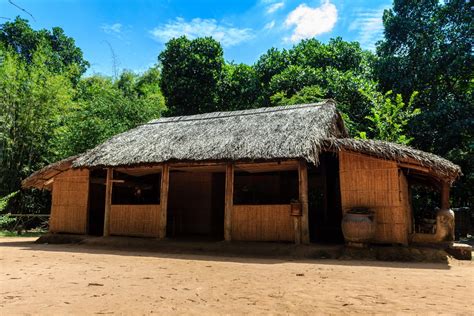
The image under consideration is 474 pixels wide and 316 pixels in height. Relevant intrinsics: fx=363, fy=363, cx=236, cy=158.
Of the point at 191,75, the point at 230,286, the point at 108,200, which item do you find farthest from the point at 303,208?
the point at 191,75

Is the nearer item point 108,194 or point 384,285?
point 384,285

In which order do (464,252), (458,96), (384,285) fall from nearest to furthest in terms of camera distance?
(384,285), (464,252), (458,96)

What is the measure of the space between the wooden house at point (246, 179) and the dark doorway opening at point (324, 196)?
0.03m

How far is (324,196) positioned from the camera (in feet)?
35.0

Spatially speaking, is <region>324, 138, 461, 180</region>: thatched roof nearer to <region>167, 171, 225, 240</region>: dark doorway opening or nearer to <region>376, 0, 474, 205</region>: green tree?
<region>167, 171, 225, 240</region>: dark doorway opening

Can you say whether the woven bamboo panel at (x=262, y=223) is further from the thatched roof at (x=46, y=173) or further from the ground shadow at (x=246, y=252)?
the thatched roof at (x=46, y=173)

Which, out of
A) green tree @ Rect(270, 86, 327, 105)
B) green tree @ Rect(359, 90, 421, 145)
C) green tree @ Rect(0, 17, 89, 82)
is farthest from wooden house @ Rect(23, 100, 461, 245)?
green tree @ Rect(0, 17, 89, 82)

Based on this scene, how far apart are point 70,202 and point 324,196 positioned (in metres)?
7.37

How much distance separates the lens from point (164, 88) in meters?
19.9

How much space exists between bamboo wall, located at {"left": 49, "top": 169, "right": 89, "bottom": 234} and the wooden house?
29 mm

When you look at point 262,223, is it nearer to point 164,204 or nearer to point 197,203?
point 164,204

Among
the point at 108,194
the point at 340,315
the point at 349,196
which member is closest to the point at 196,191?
the point at 108,194

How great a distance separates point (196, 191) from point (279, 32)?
951cm

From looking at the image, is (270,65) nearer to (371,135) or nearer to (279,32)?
(279,32)
